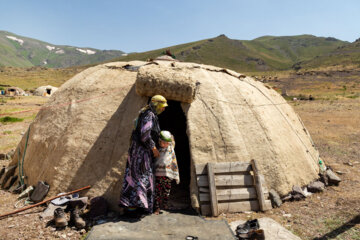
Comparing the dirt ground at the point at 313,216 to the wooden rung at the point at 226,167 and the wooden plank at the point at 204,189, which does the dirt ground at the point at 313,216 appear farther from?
the wooden rung at the point at 226,167

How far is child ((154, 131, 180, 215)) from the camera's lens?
4.24 metres

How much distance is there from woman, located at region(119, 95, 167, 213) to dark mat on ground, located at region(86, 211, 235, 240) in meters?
0.27

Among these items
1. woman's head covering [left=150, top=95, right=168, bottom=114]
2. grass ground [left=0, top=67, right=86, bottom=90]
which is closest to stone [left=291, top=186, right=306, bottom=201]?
woman's head covering [left=150, top=95, right=168, bottom=114]

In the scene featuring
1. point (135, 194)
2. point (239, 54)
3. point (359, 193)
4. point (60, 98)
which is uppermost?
point (239, 54)

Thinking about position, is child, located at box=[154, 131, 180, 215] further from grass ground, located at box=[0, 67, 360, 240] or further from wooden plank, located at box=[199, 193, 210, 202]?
grass ground, located at box=[0, 67, 360, 240]

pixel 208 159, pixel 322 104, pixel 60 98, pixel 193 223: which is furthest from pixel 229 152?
pixel 322 104

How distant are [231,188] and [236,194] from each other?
0.46ft

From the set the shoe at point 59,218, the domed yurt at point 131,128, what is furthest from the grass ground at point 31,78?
the shoe at point 59,218

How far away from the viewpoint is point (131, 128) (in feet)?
16.5

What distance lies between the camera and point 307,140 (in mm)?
7008

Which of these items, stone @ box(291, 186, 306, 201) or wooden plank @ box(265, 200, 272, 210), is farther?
stone @ box(291, 186, 306, 201)

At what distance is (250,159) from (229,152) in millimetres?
478

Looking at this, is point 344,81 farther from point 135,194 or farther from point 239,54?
point 239,54

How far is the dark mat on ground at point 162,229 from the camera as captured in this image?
3.70 meters
